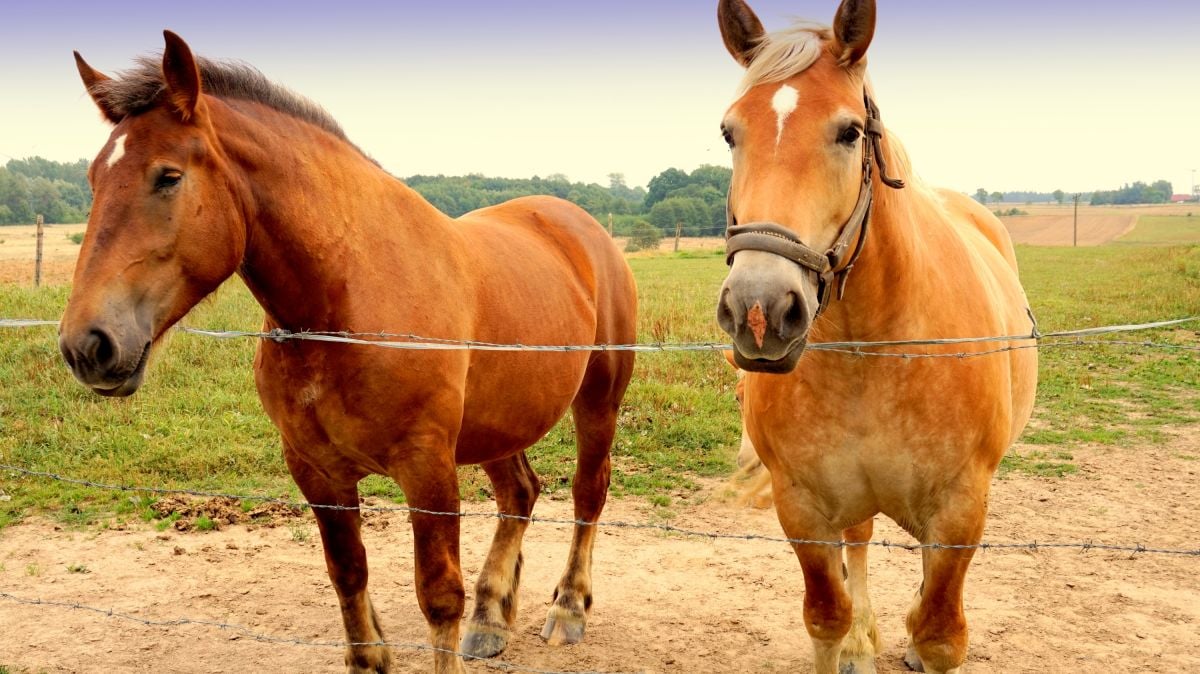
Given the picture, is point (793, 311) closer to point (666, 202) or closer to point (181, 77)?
point (181, 77)

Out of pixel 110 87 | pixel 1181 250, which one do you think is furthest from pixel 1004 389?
pixel 1181 250

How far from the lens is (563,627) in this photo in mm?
4176

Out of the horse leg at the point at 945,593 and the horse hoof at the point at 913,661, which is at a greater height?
the horse leg at the point at 945,593

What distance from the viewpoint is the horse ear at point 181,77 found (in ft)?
7.84

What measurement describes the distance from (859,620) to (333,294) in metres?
2.58

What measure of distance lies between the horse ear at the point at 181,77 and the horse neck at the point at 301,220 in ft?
0.51

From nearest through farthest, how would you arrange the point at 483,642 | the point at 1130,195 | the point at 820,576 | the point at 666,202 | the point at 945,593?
the point at 945,593, the point at 820,576, the point at 483,642, the point at 666,202, the point at 1130,195

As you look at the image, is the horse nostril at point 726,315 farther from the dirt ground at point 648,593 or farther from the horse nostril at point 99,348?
the dirt ground at point 648,593

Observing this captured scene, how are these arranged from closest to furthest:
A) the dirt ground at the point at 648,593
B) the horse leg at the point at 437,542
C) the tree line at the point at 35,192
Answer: the horse leg at the point at 437,542 < the dirt ground at the point at 648,593 < the tree line at the point at 35,192

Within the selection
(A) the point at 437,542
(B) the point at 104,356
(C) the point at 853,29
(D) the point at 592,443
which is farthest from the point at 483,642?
(C) the point at 853,29

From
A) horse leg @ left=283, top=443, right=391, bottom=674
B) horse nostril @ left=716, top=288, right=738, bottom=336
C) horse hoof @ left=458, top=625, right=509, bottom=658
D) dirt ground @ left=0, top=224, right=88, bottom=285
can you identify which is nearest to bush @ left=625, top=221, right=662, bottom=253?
dirt ground @ left=0, top=224, right=88, bottom=285

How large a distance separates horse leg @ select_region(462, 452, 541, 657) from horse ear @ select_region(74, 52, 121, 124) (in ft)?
7.74

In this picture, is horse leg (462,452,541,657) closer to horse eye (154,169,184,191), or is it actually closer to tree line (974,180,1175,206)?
horse eye (154,169,184,191)

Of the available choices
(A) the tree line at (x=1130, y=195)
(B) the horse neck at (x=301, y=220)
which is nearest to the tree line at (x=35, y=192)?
(B) the horse neck at (x=301, y=220)
